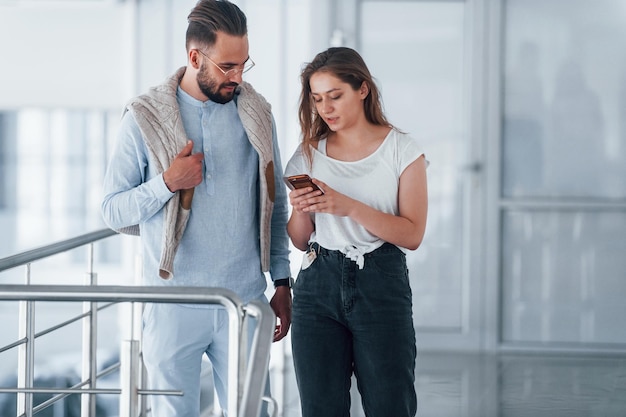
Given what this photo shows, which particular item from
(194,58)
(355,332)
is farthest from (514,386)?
(194,58)

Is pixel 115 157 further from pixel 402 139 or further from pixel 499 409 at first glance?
pixel 499 409

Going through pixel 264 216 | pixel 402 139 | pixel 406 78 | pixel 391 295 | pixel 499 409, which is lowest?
pixel 499 409

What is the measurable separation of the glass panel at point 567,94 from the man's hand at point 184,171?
3413mm

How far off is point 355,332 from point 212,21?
75 cm

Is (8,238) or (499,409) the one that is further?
(8,238)

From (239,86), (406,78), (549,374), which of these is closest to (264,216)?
(239,86)

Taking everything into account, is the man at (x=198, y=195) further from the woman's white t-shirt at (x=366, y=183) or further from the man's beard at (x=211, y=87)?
the woman's white t-shirt at (x=366, y=183)

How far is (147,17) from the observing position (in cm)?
521

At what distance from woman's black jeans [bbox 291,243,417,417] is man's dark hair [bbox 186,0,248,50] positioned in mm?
518

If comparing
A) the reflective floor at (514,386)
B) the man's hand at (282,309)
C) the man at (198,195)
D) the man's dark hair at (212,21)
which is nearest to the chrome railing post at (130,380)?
the man at (198,195)

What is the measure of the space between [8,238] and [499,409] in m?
7.45

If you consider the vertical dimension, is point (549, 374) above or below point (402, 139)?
below

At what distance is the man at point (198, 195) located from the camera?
2.09m

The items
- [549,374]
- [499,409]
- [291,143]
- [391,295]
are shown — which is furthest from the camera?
[291,143]
